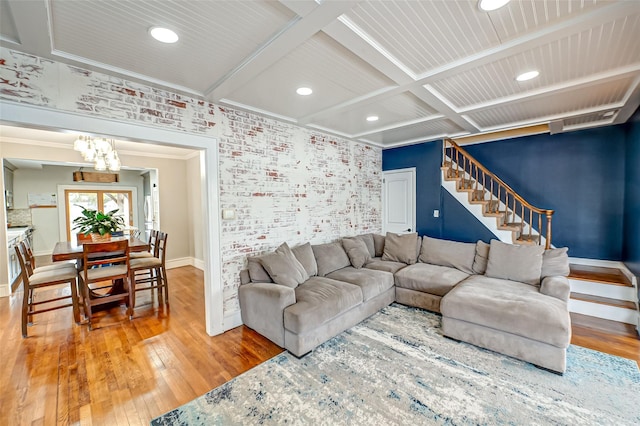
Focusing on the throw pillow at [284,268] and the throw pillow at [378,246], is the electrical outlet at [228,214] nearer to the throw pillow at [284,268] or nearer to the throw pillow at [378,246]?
the throw pillow at [284,268]

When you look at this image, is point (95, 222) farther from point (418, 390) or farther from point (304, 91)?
point (418, 390)

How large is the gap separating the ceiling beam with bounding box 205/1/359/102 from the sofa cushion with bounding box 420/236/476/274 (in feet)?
11.5

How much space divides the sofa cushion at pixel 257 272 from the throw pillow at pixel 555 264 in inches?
133

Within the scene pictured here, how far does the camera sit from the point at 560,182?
4.67 m

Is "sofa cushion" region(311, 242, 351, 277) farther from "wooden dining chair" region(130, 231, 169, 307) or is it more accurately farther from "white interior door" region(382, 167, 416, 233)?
"wooden dining chair" region(130, 231, 169, 307)

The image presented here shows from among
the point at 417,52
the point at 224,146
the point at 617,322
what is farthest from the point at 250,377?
the point at 617,322

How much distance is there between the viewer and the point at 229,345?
283 centimetres

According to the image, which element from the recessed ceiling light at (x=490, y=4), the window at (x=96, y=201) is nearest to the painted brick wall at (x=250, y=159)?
the recessed ceiling light at (x=490, y=4)

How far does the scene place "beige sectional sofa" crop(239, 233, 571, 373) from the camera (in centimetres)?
243

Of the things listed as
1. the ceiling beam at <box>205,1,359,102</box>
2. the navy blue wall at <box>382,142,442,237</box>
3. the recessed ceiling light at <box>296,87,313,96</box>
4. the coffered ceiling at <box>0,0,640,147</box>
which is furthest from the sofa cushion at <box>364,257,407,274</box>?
the ceiling beam at <box>205,1,359,102</box>

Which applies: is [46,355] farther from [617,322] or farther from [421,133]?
[617,322]

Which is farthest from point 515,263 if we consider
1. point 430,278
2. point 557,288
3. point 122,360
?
point 122,360

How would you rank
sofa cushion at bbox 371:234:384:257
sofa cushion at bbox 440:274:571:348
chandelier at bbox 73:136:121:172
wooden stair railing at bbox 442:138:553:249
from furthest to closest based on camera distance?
1. sofa cushion at bbox 371:234:384:257
2. wooden stair railing at bbox 442:138:553:249
3. chandelier at bbox 73:136:121:172
4. sofa cushion at bbox 440:274:571:348

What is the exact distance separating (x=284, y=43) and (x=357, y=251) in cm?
316
